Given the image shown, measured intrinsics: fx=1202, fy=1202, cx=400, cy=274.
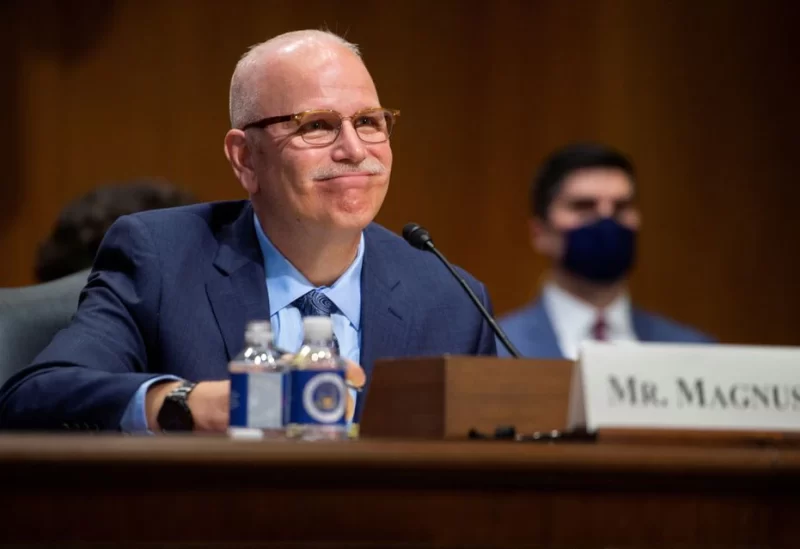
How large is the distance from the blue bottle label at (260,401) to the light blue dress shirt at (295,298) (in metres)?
0.65

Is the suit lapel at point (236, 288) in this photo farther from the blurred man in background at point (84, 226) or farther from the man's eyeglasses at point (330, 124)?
the blurred man in background at point (84, 226)

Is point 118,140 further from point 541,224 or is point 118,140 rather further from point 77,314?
point 77,314

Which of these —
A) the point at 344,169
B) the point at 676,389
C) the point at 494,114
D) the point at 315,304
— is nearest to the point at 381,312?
the point at 315,304

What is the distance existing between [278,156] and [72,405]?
0.66 m

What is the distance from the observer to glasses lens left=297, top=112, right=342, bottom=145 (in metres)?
2.15

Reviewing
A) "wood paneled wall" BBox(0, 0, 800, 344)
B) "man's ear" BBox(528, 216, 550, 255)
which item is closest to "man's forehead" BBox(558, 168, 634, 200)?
"man's ear" BBox(528, 216, 550, 255)

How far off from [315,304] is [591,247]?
2153 millimetres

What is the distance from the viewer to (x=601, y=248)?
13.6ft

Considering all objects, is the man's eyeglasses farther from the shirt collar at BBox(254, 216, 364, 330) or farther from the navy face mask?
the navy face mask

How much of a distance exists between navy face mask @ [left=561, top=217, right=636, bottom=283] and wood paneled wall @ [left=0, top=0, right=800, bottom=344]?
0.63 metres

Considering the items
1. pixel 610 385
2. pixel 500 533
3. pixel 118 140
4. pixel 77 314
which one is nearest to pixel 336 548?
pixel 500 533

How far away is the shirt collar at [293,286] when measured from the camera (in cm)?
215

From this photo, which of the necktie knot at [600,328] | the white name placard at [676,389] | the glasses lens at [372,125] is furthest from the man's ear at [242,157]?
the necktie knot at [600,328]

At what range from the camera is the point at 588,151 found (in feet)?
13.7
